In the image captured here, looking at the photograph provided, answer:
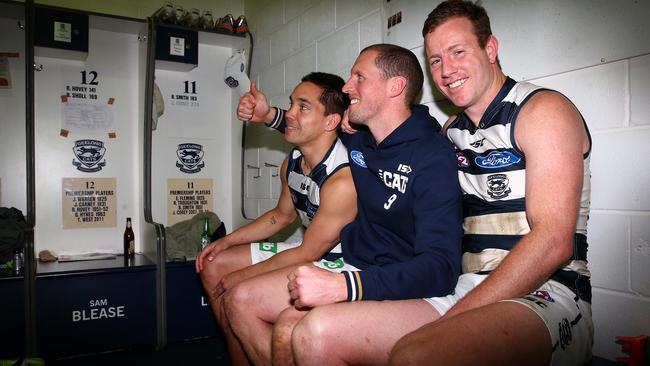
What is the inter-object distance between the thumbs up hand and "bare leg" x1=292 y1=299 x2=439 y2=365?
1346mm

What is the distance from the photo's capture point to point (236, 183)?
380 cm

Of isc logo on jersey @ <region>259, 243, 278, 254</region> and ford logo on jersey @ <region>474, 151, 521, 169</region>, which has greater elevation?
ford logo on jersey @ <region>474, 151, 521, 169</region>

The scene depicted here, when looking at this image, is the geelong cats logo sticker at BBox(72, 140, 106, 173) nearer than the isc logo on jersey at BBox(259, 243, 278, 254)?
No

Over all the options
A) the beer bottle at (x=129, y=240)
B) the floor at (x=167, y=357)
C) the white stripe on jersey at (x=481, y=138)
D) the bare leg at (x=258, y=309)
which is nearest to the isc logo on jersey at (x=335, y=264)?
the bare leg at (x=258, y=309)

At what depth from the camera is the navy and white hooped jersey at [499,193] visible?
135cm

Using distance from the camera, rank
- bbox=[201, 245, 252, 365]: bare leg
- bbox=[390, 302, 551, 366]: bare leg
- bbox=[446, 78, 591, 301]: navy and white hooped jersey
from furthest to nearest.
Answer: bbox=[201, 245, 252, 365]: bare leg < bbox=[446, 78, 591, 301]: navy and white hooped jersey < bbox=[390, 302, 551, 366]: bare leg

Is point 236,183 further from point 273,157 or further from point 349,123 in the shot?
point 349,123

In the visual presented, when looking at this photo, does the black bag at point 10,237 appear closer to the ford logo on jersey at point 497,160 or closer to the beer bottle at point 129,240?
the beer bottle at point 129,240

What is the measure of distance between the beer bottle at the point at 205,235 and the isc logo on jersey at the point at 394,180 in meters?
1.93

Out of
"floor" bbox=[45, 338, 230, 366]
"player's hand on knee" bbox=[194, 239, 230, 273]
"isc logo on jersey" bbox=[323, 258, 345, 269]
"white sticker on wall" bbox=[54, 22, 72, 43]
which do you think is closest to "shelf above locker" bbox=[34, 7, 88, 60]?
"white sticker on wall" bbox=[54, 22, 72, 43]

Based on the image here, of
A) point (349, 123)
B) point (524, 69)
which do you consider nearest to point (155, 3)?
point (349, 123)

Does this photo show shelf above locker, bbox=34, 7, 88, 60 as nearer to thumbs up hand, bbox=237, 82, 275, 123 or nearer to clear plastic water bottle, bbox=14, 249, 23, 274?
clear plastic water bottle, bbox=14, 249, 23, 274

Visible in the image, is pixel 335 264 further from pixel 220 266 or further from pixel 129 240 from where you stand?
pixel 129 240

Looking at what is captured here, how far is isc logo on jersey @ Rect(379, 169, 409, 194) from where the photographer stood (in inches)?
59.3
